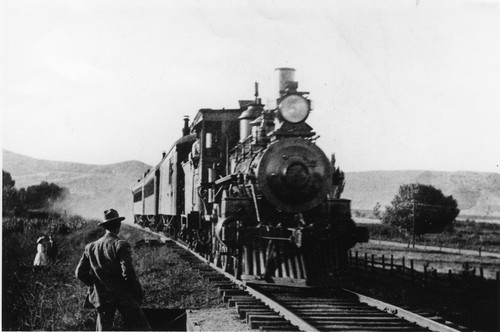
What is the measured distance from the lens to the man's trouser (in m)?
5.32

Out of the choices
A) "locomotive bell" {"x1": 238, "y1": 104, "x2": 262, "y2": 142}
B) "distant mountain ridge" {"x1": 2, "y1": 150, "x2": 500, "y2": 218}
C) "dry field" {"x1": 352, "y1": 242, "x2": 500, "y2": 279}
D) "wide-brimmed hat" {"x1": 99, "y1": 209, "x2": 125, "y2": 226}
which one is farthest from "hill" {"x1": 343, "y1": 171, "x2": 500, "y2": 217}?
"wide-brimmed hat" {"x1": 99, "y1": 209, "x2": 125, "y2": 226}

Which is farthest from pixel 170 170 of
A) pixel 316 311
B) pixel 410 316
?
pixel 410 316

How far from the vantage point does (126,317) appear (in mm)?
5328

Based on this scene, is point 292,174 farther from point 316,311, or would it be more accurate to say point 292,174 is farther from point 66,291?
point 66,291

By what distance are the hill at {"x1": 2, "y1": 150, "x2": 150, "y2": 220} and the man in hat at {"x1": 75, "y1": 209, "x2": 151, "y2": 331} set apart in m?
33.5

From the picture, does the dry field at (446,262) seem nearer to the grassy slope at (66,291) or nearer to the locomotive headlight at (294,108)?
the grassy slope at (66,291)

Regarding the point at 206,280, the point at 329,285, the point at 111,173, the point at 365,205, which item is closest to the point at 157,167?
the point at 206,280

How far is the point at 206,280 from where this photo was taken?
31.3 ft

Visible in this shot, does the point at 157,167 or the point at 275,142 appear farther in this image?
the point at 157,167

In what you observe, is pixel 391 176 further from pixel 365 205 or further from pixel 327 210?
pixel 327 210

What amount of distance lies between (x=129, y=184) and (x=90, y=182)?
20.7 ft

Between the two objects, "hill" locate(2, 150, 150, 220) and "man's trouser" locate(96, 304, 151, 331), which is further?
"hill" locate(2, 150, 150, 220)

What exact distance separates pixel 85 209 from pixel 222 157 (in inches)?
1512

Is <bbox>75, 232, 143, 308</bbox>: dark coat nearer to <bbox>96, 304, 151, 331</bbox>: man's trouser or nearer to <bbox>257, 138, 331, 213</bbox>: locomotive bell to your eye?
<bbox>96, 304, 151, 331</bbox>: man's trouser
